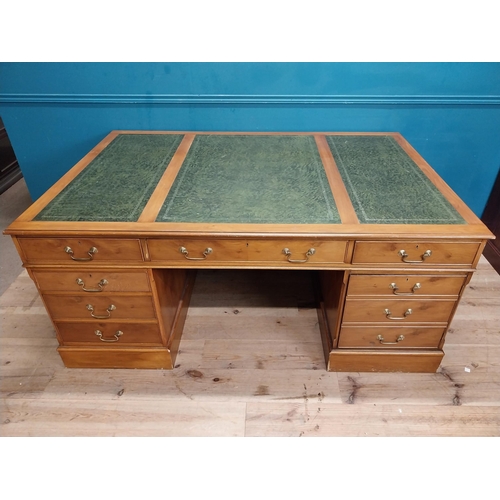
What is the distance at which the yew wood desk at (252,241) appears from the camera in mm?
1326

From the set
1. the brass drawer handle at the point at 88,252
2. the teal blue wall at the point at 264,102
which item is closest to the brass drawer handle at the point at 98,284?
the brass drawer handle at the point at 88,252

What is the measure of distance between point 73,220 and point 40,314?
3.09ft

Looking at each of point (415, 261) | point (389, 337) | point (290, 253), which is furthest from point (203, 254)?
point (389, 337)

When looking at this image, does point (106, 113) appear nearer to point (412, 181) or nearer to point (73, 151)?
point (73, 151)

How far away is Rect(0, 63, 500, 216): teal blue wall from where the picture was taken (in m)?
1.94

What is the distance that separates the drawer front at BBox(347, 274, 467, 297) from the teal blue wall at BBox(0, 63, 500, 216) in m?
1.05

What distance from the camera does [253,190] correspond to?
1.53m

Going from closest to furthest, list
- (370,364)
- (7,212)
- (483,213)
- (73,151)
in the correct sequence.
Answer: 1. (370,364)
2. (73,151)
3. (483,213)
4. (7,212)

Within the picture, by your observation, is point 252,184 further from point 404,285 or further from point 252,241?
point 404,285

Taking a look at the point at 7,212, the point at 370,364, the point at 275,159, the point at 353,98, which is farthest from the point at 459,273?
the point at 7,212

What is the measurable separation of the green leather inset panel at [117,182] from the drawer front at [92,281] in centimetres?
22

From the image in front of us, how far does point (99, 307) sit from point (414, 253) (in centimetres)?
127

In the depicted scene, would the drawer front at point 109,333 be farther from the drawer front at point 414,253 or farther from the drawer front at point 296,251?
the drawer front at point 414,253

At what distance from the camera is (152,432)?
1483 mm
